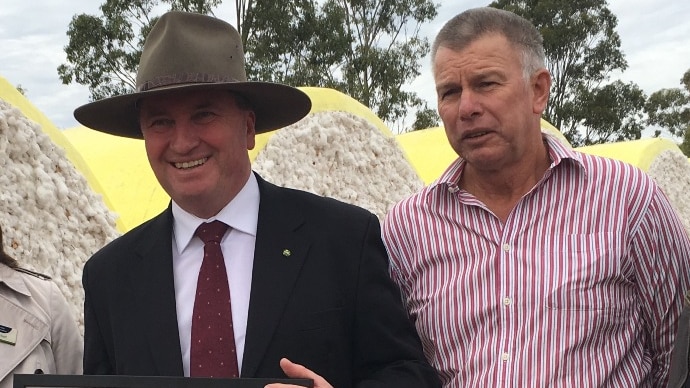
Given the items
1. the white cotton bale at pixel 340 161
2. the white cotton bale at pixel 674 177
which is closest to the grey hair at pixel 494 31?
the white cotton bale at pixel 340 161

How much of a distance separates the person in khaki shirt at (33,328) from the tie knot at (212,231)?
0.74 m

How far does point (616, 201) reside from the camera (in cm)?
Result: 275

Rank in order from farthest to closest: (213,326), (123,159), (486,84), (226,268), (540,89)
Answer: (123,159) < (540,89) < (486,84) < (226,268) < (213,326)

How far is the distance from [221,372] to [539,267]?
3.43 feet

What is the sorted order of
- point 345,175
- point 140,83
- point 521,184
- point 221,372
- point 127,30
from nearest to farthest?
1. point 221,372
2. point 140,83
3. point 521,184
4. point 345,175
5. point 127,30

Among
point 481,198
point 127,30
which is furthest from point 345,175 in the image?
point 127,30

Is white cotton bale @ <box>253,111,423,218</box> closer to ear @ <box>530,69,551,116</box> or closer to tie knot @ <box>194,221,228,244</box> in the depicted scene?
ear @ <box>530,69,551,116</box>

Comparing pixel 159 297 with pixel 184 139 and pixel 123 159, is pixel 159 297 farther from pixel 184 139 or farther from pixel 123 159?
pixel 123 159

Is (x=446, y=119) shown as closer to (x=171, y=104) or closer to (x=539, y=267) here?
(x=539, y=267)

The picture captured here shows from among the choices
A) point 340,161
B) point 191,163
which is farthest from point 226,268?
point 340,161

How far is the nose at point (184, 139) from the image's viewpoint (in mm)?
2447

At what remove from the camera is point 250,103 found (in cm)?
269

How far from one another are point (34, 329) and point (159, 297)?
24.6 inches

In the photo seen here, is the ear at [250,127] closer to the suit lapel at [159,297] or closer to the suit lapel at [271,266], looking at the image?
the suit lapel at [271,266]
